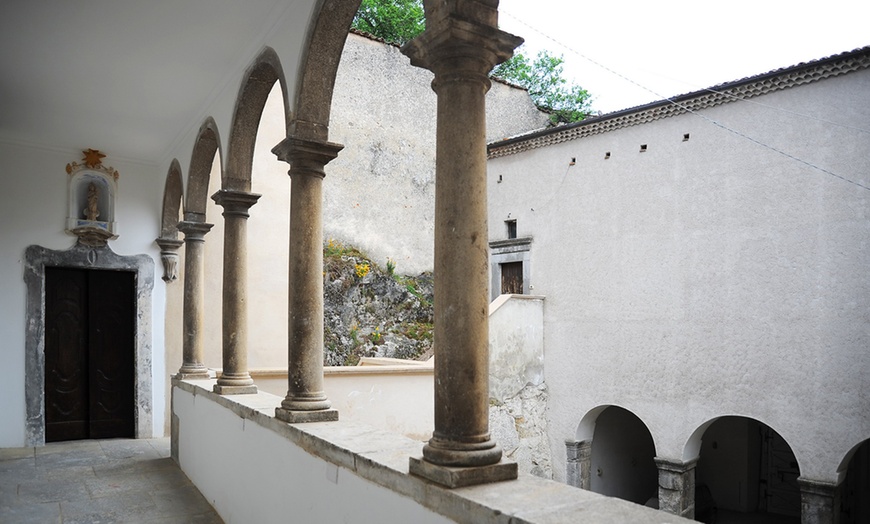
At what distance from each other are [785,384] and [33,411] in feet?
34.0

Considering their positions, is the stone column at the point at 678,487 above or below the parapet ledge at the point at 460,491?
below

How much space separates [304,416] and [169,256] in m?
5.39

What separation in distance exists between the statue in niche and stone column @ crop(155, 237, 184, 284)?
78cm

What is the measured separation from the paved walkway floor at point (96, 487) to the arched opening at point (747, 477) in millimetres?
11284

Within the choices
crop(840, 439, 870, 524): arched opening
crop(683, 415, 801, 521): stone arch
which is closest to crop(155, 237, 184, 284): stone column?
crop(683, 415, 801, 521): stone arch

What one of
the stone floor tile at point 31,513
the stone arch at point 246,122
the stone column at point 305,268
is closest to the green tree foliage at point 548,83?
the stone arch at point 246,122

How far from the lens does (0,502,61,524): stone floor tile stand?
4.66 metres

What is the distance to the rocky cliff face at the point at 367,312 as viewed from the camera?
48.0 feet

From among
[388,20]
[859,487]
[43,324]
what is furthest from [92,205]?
[859,487]

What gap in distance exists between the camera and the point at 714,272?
1112 cm

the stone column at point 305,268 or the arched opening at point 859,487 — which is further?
the arched opening at point 859,487

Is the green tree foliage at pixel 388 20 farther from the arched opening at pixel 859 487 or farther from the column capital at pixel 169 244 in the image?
the arched opening at pixel 859 487

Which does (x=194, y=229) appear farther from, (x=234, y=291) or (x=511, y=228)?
(x=511, y=228)

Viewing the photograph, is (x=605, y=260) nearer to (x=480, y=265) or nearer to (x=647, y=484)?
(x=647, y=484)
